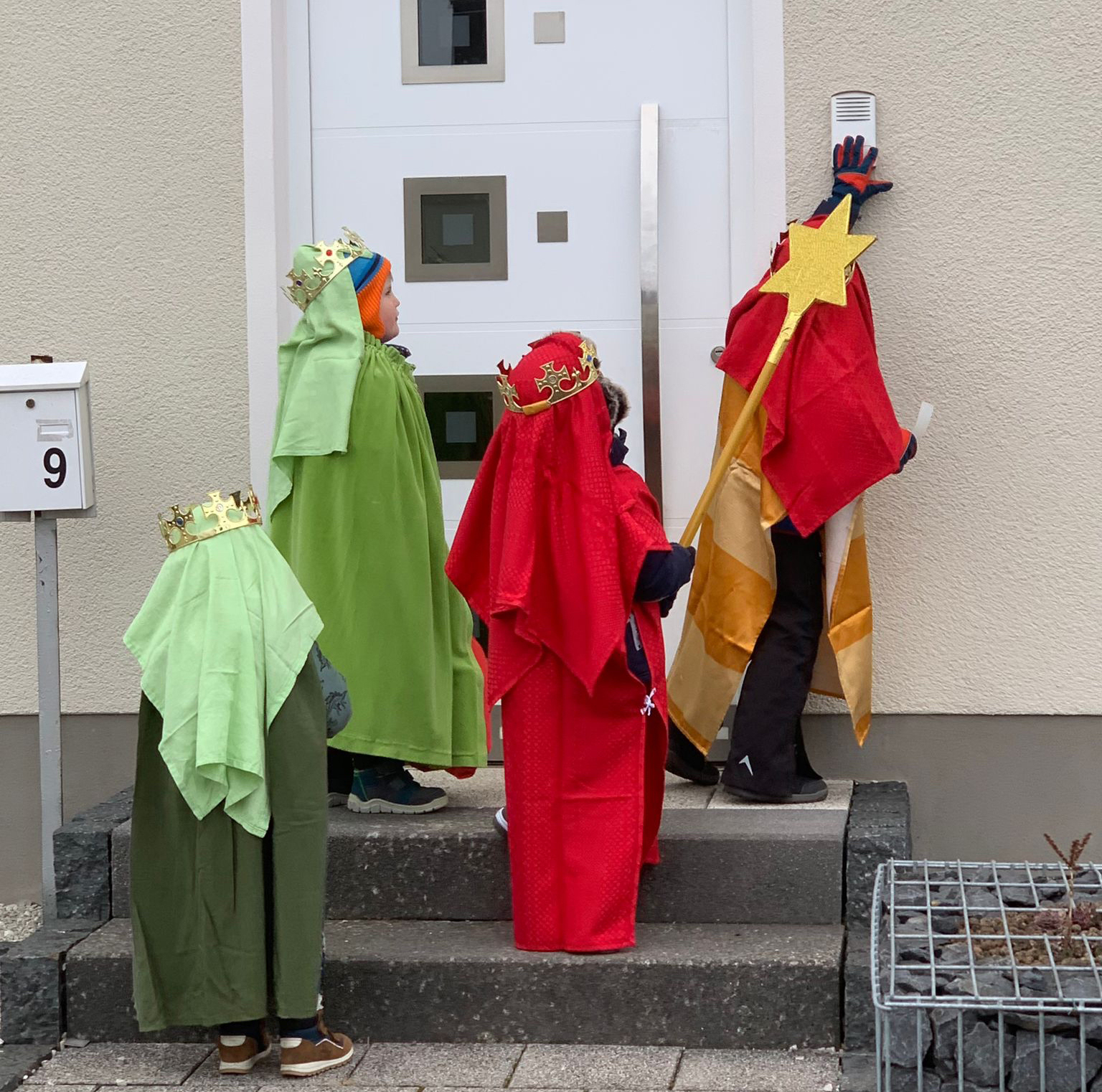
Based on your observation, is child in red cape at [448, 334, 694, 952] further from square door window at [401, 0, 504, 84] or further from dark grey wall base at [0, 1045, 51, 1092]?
square door window at [401, 0, 504, 84]

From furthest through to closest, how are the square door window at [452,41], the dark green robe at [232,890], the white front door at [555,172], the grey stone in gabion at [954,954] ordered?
1. the square door window at [452,41]
2. the white front door at [555,172]
3. the dark green robe at [232,890]
4. the grey stone in gabion at [954,954]

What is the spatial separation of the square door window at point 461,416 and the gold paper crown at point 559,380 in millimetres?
1283

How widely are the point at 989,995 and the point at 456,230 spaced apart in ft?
9.50

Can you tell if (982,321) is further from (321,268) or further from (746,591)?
(321,268)

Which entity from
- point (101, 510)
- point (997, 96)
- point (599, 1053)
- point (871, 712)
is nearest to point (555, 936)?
point (599, 1053)

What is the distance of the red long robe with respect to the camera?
12.4ft

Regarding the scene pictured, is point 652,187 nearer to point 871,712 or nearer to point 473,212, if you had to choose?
point 473,212

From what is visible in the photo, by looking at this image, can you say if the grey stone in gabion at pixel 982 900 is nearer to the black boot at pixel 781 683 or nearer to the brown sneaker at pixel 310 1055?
the black boot at pixel 781 683

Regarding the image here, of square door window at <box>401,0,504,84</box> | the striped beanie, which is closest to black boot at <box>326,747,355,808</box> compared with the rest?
the striped beanie

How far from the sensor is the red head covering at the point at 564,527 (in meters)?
3.76

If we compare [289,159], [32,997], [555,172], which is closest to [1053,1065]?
[32,997]

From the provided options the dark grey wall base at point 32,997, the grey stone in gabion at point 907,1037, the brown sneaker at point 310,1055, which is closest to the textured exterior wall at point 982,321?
the grey stone in gabion at point 907,1037

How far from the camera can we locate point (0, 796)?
5168 mm

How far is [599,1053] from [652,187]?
2490mm
